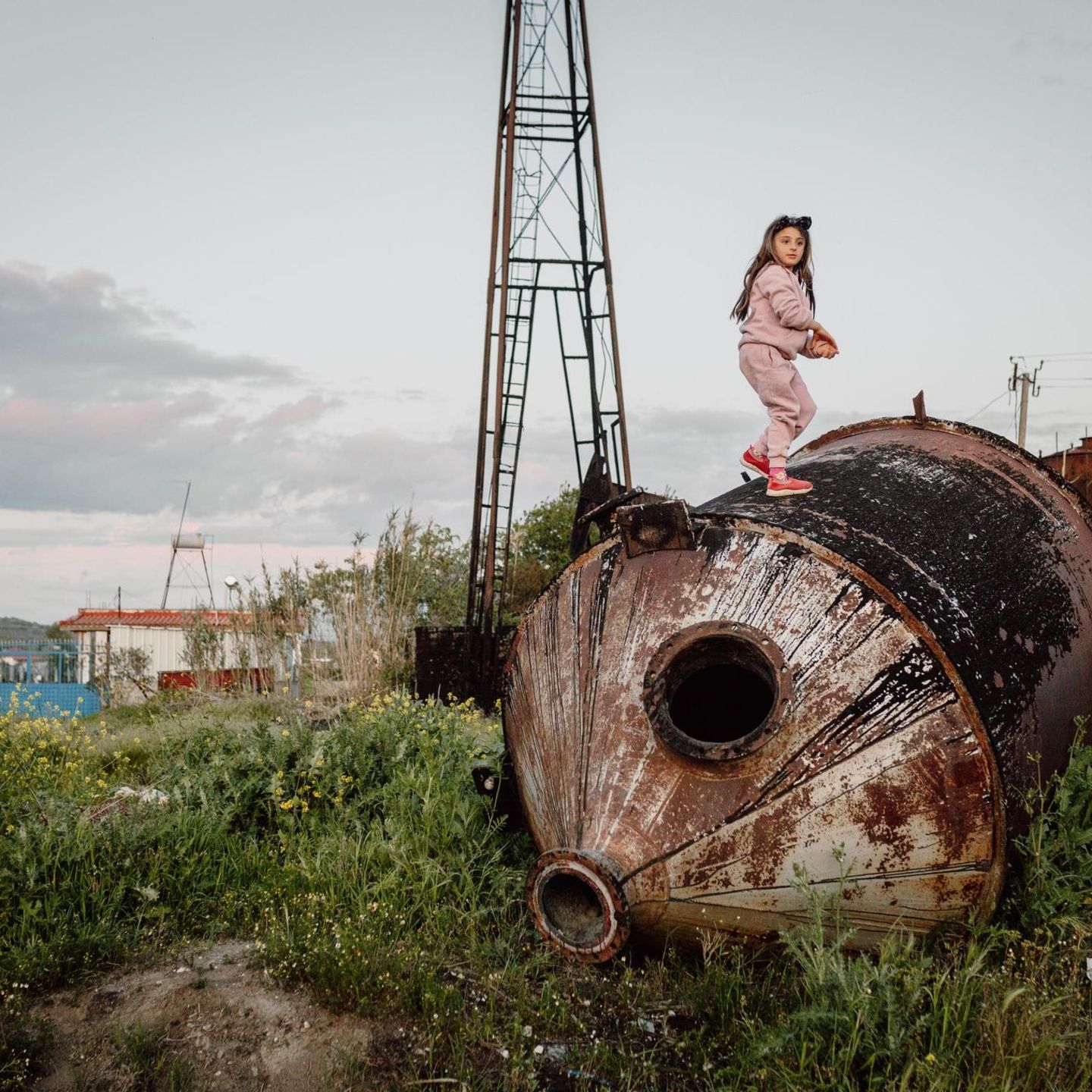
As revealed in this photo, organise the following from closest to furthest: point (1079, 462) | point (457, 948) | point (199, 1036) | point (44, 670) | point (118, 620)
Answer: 1. point (199, 1036)
2. point (457, 948)
3. point (1079, 462)
4. point (44, 670)
5. point (118, 620)

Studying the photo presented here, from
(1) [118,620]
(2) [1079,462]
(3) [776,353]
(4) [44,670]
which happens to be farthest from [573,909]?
(1) [118,620]

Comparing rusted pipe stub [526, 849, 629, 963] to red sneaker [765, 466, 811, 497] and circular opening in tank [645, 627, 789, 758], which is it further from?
red sneaker [765, 466, 811, 497]

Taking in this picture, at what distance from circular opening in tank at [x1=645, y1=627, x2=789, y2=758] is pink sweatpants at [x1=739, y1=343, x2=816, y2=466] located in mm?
993

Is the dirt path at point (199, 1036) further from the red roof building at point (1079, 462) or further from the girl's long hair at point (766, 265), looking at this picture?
the red roof building at point (1079, 462)

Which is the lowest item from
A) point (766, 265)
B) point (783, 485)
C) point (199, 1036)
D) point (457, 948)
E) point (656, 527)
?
point (199, 1036)

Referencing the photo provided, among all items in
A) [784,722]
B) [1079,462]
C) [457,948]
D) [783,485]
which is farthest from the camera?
[1079,462]

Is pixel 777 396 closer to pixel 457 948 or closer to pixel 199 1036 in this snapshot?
pixel 457 948

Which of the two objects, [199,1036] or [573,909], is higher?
[573,909]

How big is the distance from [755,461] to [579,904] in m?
2.15

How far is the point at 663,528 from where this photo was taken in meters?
3.85

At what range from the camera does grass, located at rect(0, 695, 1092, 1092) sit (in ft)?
9.87

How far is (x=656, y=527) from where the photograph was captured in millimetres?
3861

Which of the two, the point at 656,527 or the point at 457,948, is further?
the point at 457,948

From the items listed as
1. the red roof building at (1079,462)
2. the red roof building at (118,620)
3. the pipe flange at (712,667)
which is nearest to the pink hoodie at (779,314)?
the pipe flange at (712,667)
